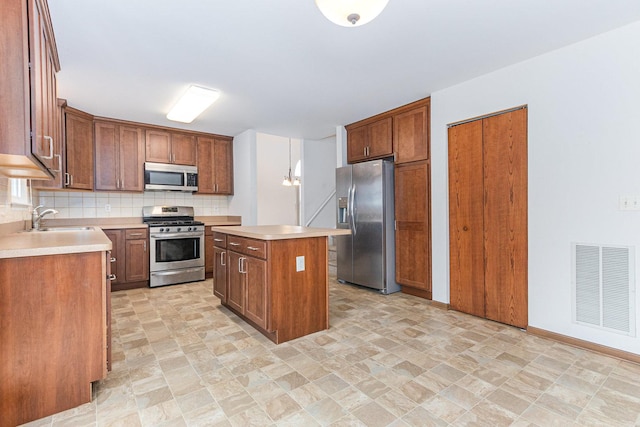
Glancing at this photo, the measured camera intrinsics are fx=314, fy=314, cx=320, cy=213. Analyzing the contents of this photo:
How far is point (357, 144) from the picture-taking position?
454 cm

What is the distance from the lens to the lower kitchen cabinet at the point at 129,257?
13.6 feet

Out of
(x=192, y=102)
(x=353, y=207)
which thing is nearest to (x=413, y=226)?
(x=353, y=207)

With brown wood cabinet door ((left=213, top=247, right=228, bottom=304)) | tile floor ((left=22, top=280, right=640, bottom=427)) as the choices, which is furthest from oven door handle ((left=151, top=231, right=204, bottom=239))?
tile floor ((left=22, top=280, right=640, bottom=427))

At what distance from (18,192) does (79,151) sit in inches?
46.4

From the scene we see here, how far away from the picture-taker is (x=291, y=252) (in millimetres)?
2578

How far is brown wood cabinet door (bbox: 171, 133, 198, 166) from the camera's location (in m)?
4.87

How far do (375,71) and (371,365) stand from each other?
2474 mm

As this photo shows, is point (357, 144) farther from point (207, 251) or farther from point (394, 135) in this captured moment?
point (207, 251)

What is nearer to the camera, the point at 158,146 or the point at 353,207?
the point at 353,207

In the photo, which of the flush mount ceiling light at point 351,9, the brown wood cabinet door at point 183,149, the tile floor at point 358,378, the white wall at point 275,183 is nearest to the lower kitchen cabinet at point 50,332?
the tile floor at point 358,378

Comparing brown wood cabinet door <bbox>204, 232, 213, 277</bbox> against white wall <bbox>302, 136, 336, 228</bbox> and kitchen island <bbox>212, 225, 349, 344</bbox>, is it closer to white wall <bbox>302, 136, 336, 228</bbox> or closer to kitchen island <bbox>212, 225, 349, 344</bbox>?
white wall <bbox>302, 136, 336, 228</bbox>

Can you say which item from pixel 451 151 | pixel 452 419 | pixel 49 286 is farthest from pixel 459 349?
pixel 49 286

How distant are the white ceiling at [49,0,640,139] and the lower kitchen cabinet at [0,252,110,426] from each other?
1.61 meters

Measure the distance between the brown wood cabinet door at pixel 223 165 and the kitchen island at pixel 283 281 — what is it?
2589 mm
